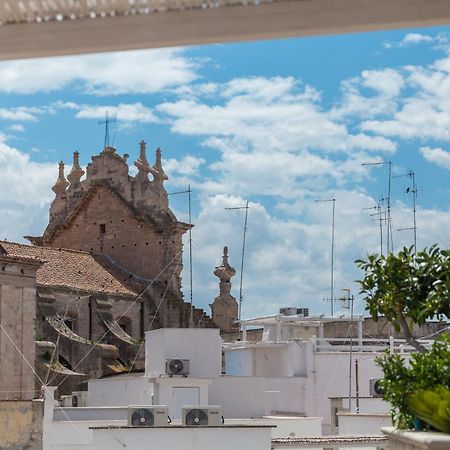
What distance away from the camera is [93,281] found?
46.1m

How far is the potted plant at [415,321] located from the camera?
6.01 meters

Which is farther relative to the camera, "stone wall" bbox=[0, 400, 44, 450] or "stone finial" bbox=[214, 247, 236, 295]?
"stone finial" bbox=[214, 247, 236, 295]

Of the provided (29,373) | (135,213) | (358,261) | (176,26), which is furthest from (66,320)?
(176,26)

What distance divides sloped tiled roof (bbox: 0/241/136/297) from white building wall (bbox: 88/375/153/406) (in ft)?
33.2

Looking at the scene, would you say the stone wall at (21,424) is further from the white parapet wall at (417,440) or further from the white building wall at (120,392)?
the white parapet wall at (417,440)

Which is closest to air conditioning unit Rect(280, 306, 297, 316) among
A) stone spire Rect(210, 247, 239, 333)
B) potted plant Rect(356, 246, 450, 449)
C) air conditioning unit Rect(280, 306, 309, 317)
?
air conditioning unit Rect(280, 306, 309, 317)

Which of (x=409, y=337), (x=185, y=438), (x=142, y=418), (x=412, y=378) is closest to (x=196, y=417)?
(x=142, y=418)

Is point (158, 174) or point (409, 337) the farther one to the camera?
point (158, 174)

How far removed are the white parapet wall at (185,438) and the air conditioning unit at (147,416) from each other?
73 cm

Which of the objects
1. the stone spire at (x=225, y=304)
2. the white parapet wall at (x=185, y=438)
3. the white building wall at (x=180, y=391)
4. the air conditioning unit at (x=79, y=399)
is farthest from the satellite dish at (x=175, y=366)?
the stone spire at (x=225, y=304)

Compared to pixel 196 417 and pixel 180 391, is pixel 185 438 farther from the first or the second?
pixel 180 391

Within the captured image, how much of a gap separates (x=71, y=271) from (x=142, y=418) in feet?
89.5

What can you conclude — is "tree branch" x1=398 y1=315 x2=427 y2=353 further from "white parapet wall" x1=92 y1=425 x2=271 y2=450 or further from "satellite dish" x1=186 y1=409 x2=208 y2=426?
"satellite dish" x1=186 y1=409 x2=208 y2=426

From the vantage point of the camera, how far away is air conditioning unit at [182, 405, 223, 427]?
19000 millimetres
